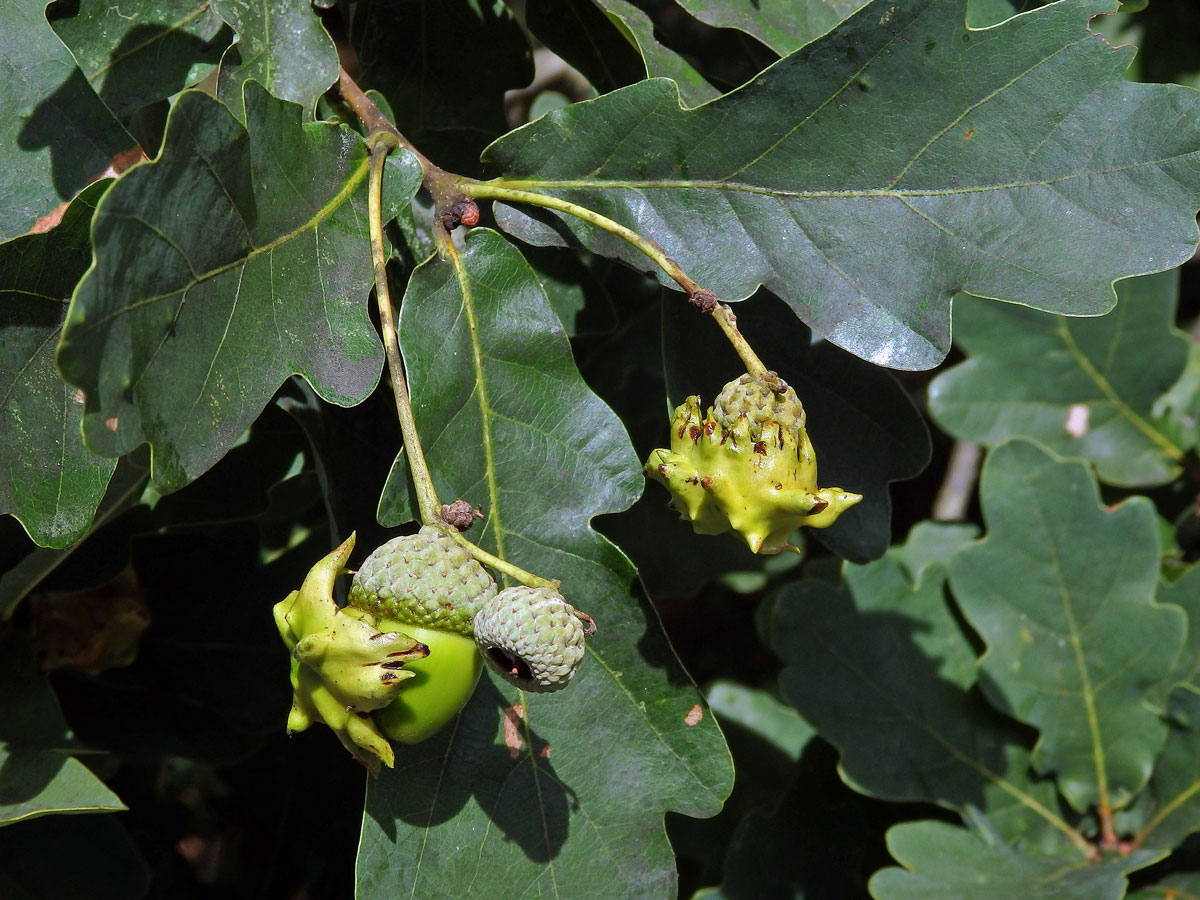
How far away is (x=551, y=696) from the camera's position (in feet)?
3.82

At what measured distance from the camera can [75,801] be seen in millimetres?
1150

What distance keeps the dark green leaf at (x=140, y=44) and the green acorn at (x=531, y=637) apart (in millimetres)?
762

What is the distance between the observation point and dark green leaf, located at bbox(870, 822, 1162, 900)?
1410mm

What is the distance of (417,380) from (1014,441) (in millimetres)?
1037

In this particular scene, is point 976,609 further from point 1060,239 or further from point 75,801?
point 75,801

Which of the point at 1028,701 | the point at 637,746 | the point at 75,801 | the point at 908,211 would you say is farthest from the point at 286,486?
the point at 1028,701

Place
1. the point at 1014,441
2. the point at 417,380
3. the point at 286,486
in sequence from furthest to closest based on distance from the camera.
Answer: the point at 1014,441, the point at 286,486, the point at 417,380

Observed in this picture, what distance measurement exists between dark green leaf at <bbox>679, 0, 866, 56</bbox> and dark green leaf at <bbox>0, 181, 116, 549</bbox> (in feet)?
2.32

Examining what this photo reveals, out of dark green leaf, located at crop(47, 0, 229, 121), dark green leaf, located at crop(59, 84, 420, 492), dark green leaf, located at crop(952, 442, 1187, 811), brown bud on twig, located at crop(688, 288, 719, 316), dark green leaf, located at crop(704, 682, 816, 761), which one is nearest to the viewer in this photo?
dark green leaf, located at crop(59, 84, 420, 492)

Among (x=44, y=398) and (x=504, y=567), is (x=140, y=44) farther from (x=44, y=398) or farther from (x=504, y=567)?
(x=504, y=567)

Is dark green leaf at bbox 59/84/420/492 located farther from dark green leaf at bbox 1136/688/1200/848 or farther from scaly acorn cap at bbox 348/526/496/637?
dark green leaf at bbox 1136/688/1200/848

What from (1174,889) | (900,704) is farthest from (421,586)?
(1174,889)

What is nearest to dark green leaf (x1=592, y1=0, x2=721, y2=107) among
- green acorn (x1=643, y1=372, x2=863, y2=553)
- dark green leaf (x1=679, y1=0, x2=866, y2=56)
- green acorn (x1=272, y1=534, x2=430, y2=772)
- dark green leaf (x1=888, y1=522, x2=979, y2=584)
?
dark green leaf (x1=679, y1=0, x2=866, y2=56)

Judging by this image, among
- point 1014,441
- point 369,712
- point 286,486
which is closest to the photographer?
point 369,712
